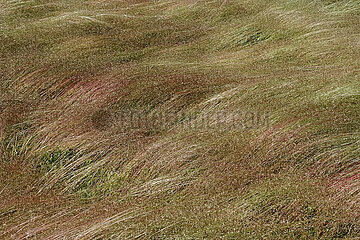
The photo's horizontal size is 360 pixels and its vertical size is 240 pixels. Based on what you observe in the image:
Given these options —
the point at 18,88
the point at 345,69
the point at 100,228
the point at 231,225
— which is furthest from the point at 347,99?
the point at 18,88

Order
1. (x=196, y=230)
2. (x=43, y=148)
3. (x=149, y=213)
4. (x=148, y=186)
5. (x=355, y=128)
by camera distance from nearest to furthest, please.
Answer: (x=196, y=230), (x=149, y=213), (x=148, y=186), (x=355, y=128), (x=43, y=148)

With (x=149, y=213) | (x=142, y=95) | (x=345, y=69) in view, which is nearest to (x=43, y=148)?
(x=142, y=95)

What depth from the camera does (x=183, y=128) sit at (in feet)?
13.5

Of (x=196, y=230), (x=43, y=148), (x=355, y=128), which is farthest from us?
(x=43, y=148)

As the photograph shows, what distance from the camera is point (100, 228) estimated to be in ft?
9.98

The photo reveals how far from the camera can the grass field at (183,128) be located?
3.08 metres

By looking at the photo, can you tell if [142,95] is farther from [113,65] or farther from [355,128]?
[355,128]

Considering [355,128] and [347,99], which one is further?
[347,99]

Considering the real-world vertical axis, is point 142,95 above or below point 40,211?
above

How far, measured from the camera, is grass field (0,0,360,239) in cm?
308

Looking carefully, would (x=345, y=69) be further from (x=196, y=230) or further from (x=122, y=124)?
(x=196, y=230)

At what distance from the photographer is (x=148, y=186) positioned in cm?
347

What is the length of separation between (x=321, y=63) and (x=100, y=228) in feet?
10.1

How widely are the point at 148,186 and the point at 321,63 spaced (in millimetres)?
2531
